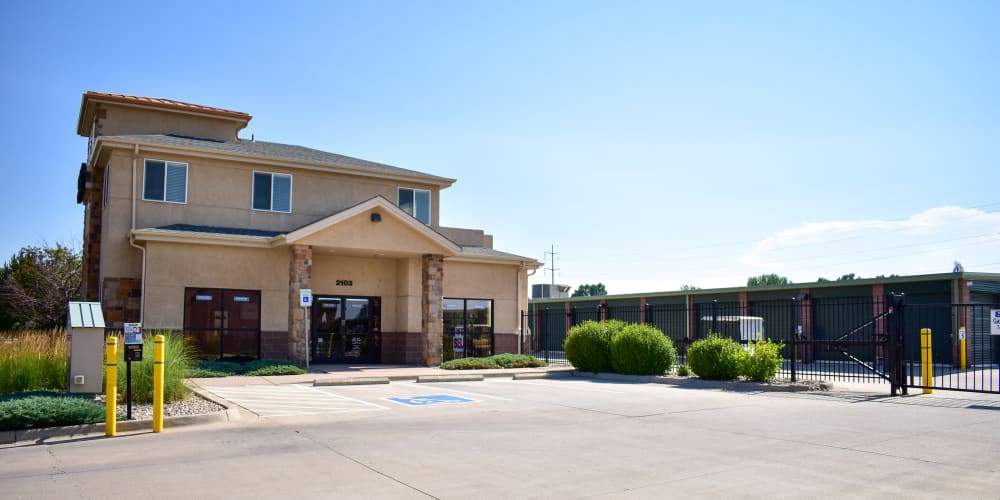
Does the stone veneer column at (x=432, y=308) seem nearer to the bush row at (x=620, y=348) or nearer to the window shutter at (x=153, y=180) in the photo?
the bush row at (x=620, y=348)

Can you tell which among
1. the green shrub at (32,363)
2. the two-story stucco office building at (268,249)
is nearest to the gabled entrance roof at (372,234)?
the two-story stucco office building at (268,249)

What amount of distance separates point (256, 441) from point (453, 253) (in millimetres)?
14603

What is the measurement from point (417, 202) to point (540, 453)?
18.2 metres

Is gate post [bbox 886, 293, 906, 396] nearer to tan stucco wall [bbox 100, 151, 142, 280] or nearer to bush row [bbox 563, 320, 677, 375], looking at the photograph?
bush row [bbox 563, 320, 677, 375]

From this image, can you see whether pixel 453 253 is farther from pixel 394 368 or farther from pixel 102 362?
pixel 102 362

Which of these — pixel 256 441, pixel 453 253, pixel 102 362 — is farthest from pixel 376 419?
pixel 453 253

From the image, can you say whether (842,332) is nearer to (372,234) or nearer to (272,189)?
(372,234)

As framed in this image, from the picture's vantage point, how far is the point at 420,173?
2647cm

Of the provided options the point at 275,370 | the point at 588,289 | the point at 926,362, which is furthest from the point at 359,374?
the point at 588,289

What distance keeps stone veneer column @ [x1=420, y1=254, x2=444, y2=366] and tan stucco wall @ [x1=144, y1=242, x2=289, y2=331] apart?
4290 mm

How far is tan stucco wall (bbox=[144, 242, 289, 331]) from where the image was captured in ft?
66.9

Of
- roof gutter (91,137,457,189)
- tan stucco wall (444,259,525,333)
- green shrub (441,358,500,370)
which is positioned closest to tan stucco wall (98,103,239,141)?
roof gutter (91,137,457,189)

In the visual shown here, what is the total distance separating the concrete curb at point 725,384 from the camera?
17.1 metres

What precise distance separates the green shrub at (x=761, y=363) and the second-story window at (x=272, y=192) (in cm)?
1450
